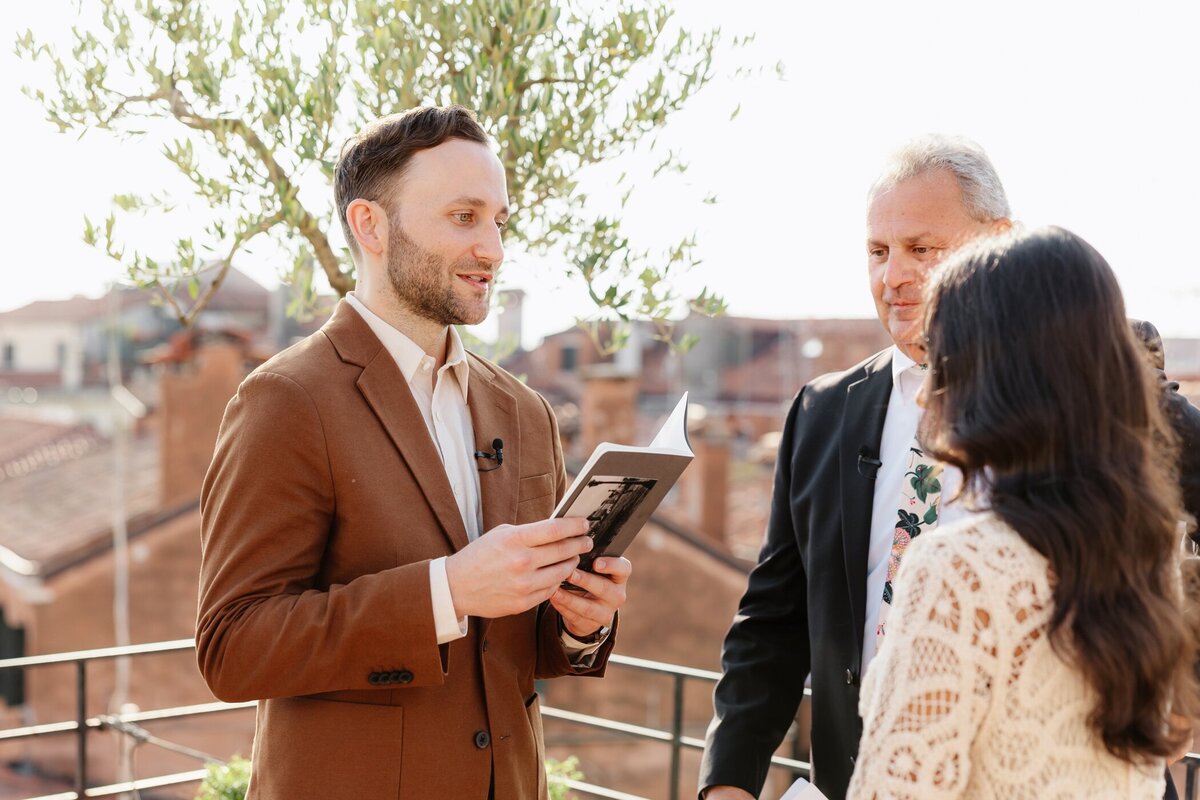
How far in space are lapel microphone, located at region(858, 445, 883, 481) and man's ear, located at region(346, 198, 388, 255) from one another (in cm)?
107

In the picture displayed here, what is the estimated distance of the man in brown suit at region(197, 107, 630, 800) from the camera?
80.3 inches

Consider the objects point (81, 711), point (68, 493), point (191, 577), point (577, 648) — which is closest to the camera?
point (577, 648)

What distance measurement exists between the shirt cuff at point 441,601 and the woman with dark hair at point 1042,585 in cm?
79

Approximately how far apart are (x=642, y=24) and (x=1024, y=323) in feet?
8.09

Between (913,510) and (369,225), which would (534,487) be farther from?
(913,510)

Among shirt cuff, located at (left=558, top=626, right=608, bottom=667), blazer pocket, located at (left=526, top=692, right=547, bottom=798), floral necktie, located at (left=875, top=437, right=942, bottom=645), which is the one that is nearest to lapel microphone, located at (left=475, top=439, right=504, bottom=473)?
shirt cuff, located at (left=558, top=626, right=608, bottom=667)

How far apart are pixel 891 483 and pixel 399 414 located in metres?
1.01

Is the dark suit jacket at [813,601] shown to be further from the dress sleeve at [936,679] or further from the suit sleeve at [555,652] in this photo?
the dress sleeve at [936,679]

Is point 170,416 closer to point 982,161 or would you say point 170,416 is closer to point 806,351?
point 806,351

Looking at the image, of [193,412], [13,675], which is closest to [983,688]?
[193,412]

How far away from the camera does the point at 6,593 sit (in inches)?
779

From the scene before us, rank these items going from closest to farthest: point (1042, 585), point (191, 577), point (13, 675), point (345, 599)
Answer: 1. point (1042, 585)
2. point (345, 599)
3. point (191, 577)
4. point (13, 675)

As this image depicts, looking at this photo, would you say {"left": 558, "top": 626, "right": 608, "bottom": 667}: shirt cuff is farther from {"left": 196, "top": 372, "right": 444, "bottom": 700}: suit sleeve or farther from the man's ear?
the man's ear

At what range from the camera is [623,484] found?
2.09 meters
